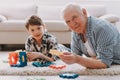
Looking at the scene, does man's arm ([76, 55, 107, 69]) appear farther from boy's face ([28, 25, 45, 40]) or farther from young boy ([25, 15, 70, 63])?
boy's face ([28, 25, 45, 40])

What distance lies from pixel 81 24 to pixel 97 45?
0.19 meters

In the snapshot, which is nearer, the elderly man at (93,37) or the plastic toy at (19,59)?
the elderly man at (93,37)

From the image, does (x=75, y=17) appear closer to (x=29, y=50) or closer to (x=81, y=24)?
(x=81, y=24)

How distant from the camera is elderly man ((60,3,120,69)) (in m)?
1.90

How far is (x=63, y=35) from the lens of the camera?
12.1 ft

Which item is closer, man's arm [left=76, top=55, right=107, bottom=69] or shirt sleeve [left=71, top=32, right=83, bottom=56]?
man's arm [left=76, top=55, right=107, bottom=69]

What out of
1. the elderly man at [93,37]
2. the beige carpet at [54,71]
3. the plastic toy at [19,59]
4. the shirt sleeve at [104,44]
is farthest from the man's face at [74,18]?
the plastic toy at [19,59]

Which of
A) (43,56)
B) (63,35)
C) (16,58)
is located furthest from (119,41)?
(63,35)

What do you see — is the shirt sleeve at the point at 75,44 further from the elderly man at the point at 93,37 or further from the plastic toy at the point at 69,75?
the plastic toy at the point at 69,75

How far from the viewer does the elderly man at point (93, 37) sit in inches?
74.9

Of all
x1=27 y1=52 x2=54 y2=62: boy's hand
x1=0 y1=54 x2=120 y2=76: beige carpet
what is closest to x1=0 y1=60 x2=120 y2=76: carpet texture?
x1=0 y1=54 x2=120 y2=76: beige carpet

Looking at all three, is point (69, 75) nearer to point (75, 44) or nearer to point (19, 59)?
point (75, 44)

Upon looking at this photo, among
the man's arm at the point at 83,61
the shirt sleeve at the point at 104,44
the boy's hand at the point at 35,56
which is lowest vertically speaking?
the boy's hand at the point at 35,56

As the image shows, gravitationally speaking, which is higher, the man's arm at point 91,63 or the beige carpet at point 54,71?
the man's arm at point 91,63
